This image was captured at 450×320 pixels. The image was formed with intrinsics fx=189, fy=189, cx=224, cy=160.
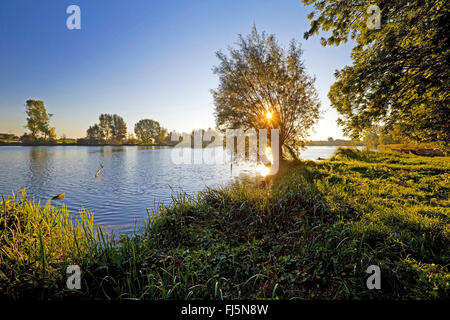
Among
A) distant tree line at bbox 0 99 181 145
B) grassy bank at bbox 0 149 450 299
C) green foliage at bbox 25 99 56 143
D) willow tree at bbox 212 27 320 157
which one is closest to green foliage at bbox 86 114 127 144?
distant tree line at bbox 0 99 181 145

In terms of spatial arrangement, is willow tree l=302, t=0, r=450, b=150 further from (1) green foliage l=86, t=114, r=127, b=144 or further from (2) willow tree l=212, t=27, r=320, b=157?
(1) green foliage l=86, t=114, r=127, b=144

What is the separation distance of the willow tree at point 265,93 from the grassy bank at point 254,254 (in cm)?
1181

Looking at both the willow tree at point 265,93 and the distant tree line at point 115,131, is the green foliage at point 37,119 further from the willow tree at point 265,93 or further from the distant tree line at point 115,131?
the willow tree at point 265,93

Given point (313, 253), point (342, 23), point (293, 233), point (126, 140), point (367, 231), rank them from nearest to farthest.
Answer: point (313, 253) → point (367, 231) → point (293, 233) → point (342, 23) → point (126, 140)

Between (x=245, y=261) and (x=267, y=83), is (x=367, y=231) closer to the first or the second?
(x=245, y=261)

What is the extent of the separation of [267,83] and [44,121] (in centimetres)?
9913

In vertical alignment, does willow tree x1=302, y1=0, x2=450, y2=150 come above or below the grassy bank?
above

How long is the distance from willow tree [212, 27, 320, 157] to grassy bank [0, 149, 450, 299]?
11.8m

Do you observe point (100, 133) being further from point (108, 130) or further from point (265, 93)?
point (265, 93)

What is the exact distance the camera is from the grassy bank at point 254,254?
10.6 ft

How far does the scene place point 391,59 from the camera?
593cm

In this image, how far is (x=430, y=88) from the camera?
19.6 ft

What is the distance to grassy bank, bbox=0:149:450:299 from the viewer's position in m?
3.22
